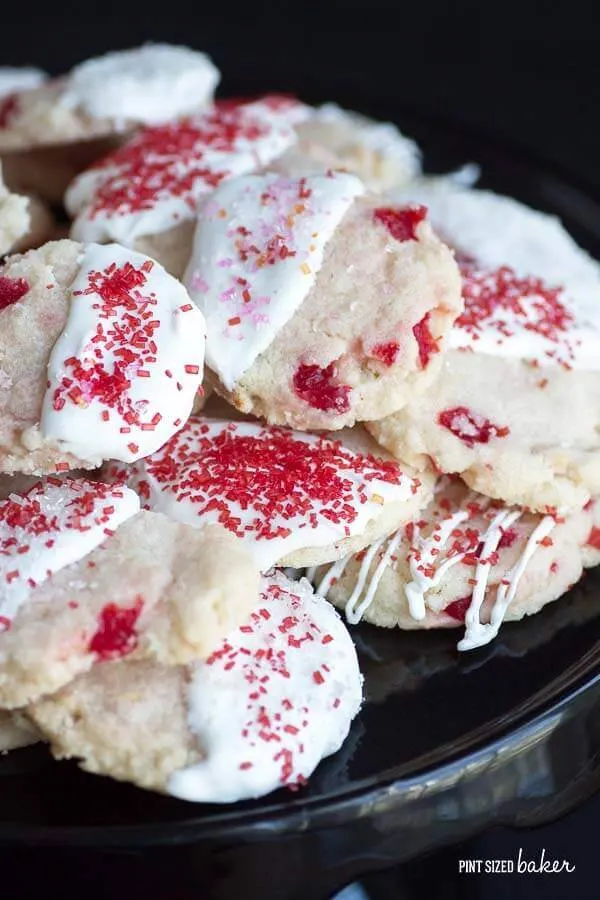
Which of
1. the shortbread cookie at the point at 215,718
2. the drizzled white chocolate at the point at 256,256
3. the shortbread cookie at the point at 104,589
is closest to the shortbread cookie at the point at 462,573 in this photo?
the shortbread cookie at the point at 215,718

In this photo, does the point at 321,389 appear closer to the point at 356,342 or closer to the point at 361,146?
the point at 356,342

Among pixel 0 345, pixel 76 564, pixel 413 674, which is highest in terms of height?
pixel 0 345

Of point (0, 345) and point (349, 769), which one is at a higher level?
point (0, 345)

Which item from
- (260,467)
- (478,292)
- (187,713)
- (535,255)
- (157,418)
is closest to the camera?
(187,713)

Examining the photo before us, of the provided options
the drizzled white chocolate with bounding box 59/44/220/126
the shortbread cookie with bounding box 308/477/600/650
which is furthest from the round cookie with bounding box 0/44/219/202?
the shortbread cookie with bounding box 308/477/600/650

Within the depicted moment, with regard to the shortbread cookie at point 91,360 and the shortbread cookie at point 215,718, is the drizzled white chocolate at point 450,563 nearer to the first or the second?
the shortbread cookie at point 215,718

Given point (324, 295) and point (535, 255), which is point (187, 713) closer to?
point (324, 295)

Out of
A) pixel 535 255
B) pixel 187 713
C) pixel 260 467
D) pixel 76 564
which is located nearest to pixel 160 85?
pixel 535 255

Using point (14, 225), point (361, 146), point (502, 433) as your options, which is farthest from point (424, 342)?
→ point (361, 146)
